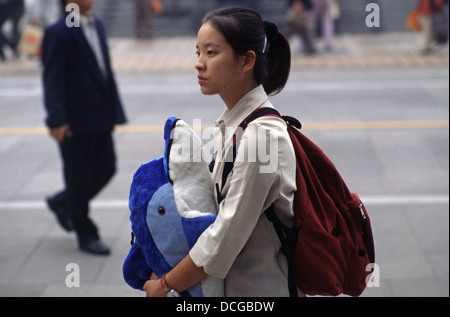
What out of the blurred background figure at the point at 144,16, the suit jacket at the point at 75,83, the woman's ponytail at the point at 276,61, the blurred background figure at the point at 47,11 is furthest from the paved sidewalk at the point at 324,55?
the woman's ponytail at the point at 276,61

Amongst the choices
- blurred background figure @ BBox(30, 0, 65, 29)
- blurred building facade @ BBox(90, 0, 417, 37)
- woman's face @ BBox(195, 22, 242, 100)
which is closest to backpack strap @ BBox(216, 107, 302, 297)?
woman's face @ BBox(195, 22, 242, 100)

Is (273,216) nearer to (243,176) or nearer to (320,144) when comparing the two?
(243,176)

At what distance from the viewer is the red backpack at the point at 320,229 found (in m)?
2.01

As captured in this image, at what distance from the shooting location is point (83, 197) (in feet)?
16.6

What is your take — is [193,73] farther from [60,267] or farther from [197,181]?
[197,181]

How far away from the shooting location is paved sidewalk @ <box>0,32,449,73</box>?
1317 centimetres

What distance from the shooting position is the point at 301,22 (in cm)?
1380

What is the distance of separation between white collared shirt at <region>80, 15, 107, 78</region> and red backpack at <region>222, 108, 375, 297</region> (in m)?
3.00

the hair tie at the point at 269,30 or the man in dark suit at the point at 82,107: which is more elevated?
the hair tie at the point at 269,30

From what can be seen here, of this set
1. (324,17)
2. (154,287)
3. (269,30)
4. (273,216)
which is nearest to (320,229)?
(273,216)

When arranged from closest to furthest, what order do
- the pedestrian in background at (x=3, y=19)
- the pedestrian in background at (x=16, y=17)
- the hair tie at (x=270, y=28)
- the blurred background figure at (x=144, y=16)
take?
the hair tie at (x=270, y=28)
the pedestrian in background at (x=3, y=19)
the pedestrian in background at (x=16, y=17)
the blurred background figure at (x=144, y=16)

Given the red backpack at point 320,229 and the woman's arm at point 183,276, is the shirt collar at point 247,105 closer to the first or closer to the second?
the red backpack at point 320,229

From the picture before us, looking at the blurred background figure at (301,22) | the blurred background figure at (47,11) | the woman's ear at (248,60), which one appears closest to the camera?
the woman's ear at (248,60)

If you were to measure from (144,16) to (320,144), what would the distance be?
31.4 feet
